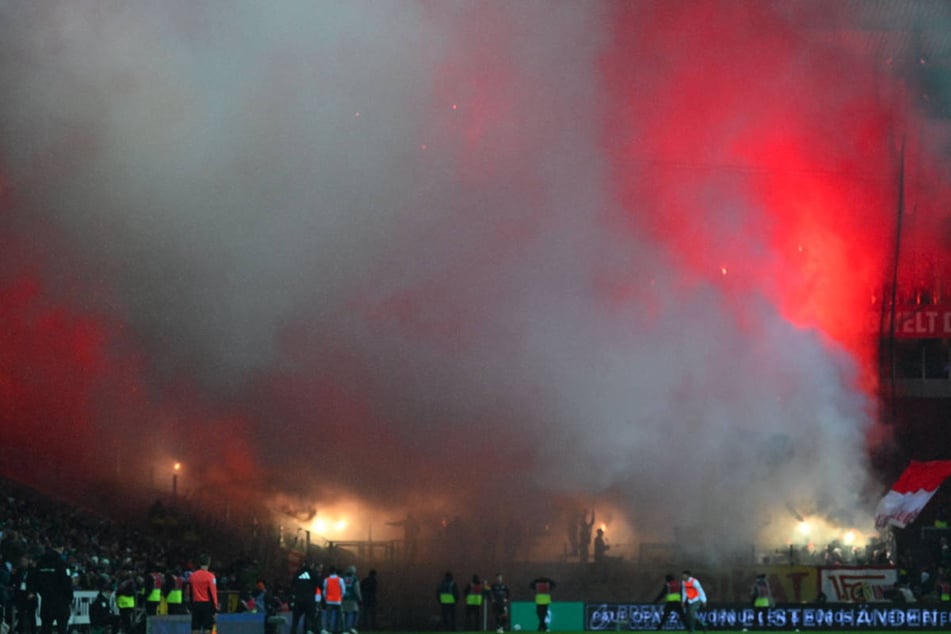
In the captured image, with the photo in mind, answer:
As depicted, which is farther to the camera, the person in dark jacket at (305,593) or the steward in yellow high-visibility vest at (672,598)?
the steward in yellow high-visibility vest at (672,598)

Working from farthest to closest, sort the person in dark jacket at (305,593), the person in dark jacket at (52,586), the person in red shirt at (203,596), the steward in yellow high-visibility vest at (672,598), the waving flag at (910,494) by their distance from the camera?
1. the waving flag at (910,494)
2. the steward in yellow high-visibility vest at (672,598)
3. the person in dark jacket at (305,593)
4. the person in red shirt at (203,596)
5. the person in dark jacket at (52,586)

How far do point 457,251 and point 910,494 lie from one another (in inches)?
652

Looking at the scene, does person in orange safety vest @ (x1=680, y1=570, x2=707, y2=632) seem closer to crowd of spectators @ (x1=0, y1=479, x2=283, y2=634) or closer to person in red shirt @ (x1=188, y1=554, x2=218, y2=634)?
crowd of spectators @ (x1=0, y1=479, x2=283, y2=634)

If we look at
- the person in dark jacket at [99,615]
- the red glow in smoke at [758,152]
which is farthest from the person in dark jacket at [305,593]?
the red glow in smoke at [758,152]

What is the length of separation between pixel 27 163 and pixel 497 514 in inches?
640

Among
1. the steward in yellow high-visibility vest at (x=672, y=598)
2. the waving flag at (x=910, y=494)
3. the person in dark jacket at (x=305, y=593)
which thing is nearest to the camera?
the person in dark jacket at (x=305, y=593)

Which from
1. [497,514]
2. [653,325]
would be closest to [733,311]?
[653,325]

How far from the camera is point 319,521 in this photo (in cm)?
4312

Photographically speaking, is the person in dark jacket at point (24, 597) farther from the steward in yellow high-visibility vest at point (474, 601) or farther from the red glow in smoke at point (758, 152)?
the red glow in smoke at point (758, 152)

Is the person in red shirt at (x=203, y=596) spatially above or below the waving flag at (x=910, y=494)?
below

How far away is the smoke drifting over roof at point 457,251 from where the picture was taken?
3152 centimetres

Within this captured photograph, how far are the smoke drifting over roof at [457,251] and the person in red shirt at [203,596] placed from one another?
883 cm

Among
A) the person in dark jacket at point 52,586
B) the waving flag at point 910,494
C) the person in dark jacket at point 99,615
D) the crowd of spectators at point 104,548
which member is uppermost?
the waving flag at point 910,494

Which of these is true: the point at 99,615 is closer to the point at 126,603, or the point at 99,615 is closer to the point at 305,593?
the point at 126,603
